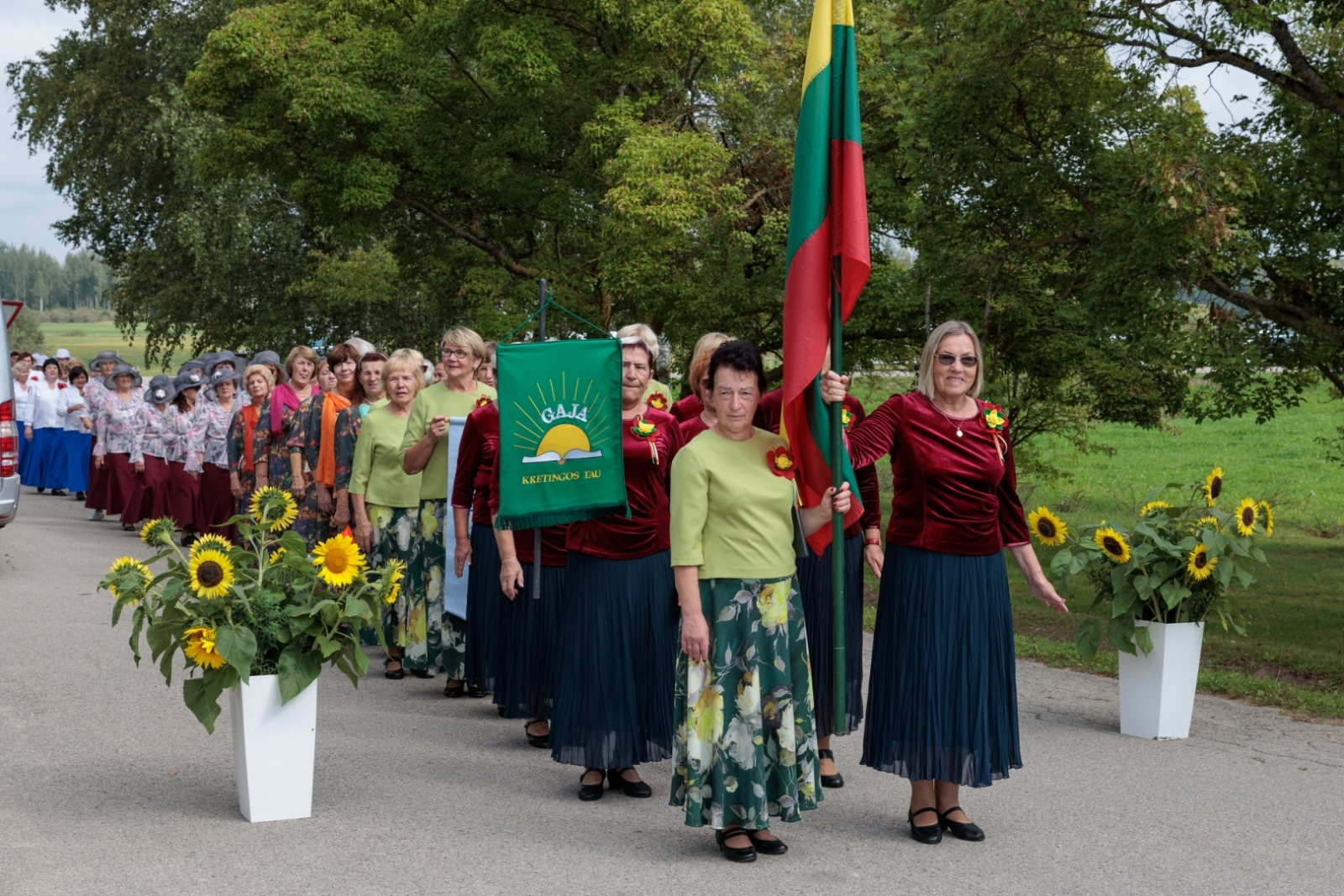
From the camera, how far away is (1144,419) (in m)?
13.8

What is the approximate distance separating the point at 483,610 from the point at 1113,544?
3.39m

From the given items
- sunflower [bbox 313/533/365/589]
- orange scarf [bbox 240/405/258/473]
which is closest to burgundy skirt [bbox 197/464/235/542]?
orange scarf [bbox 240/405/258/473]

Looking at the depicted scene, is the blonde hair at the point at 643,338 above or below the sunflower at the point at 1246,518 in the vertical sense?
above

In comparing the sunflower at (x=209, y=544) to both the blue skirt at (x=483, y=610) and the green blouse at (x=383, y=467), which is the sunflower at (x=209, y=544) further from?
the green blouse at (x=383, y=467)

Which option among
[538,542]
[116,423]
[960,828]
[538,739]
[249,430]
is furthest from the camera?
[116,423]

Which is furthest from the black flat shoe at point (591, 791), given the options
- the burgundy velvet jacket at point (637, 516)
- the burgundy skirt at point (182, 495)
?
the burgundy skirt at point (182, 495)

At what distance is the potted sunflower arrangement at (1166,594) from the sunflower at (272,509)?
358 centimetres

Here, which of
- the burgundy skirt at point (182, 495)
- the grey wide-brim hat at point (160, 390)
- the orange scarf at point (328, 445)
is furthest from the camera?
the grey wide-brim hat at point (160, 390)

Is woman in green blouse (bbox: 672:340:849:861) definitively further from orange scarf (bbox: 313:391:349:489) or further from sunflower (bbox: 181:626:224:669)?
orange scarf (bbox: 313:391:349:489)

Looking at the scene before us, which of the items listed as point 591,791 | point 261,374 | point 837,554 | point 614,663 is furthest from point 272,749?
point 261,374

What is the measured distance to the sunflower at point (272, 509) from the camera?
6.03 meters

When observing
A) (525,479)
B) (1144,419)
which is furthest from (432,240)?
(525,479)

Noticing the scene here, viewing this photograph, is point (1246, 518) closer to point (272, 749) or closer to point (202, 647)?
point (272, 749)

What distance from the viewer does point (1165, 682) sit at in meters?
7.32
